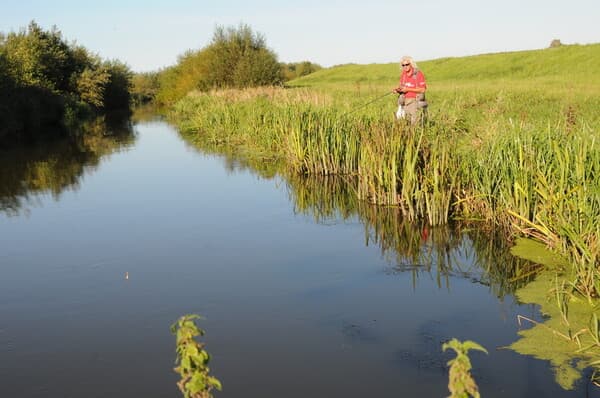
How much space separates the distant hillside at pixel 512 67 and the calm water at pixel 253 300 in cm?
2179

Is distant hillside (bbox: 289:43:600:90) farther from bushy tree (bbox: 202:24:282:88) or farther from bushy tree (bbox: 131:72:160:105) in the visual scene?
bushy tree (bbox: 131:72:160:105)

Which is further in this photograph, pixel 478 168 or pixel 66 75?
pixel 66 75

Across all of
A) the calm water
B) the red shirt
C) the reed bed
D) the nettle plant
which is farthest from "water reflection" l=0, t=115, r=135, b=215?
the nettle plant

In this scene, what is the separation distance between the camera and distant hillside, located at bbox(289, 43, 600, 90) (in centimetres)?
3416

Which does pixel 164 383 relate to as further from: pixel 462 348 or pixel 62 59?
pixel 62 59

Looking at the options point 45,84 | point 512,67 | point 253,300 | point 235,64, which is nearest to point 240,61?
point 235,64

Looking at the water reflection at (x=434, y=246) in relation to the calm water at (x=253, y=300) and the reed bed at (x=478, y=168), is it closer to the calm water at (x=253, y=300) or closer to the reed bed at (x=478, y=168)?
the calm water at (x=253, y=300)

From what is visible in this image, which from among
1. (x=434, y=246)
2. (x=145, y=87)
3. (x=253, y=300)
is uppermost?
(x=145, y=87)

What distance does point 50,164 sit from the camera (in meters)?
17.2

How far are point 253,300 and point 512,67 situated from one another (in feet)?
122

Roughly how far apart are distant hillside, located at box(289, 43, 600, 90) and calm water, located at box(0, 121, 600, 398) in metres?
21.8

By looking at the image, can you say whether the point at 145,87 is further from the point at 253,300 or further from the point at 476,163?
the point at 253,300

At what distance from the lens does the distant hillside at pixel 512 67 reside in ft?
112

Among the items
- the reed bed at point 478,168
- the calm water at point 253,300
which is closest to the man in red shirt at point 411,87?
the reed bed at point 478,168
